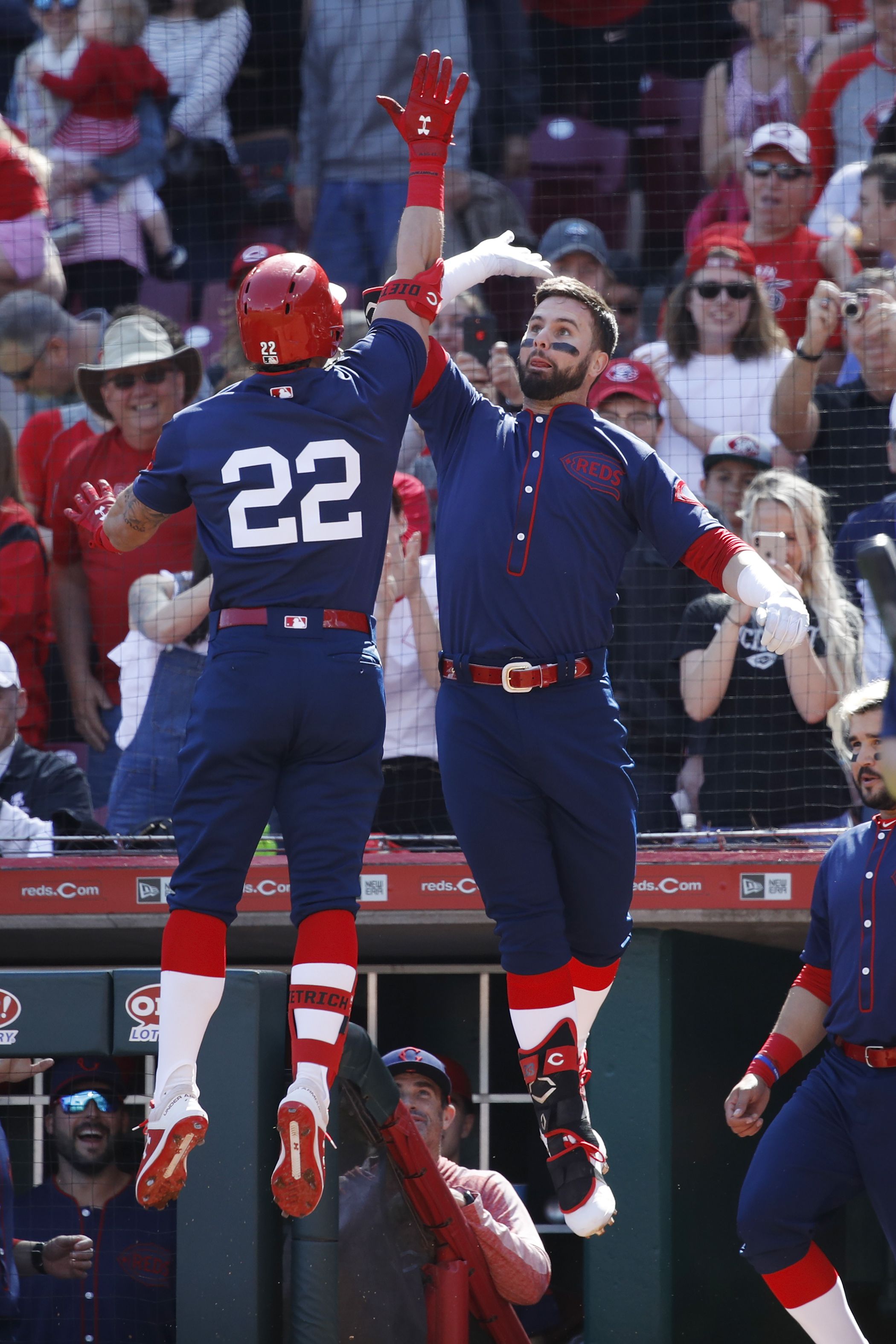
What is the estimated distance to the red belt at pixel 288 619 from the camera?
386 cm

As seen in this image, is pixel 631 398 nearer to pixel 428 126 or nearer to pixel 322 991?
pixel 428 126

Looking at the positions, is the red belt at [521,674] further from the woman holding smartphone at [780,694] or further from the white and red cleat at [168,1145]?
the woman holding smartphone at [780,694]

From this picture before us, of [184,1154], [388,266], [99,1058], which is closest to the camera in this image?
[184,1154]

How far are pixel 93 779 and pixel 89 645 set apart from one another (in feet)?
1.88

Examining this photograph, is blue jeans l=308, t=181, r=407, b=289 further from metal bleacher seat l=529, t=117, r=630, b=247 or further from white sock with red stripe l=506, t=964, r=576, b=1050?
white sock with red stripe l=506, t=964, r=576, b=1050

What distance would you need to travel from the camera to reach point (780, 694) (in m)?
6.18

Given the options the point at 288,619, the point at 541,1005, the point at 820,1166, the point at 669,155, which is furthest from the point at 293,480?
the point at 669,155

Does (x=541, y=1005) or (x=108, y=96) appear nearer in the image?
(x=541, y=1005)

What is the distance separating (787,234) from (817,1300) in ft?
16.1

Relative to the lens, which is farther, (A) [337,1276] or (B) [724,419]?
(B) [724,419]

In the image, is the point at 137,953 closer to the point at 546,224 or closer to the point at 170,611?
the point at 170,611

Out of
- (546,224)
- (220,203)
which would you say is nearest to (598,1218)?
(546,224)

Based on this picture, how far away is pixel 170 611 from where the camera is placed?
629cm

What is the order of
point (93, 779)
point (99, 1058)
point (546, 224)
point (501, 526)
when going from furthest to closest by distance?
1. point (546, 224)
2. point (93, 779)
3. point (99, 1058)
4. point (501, 526)
